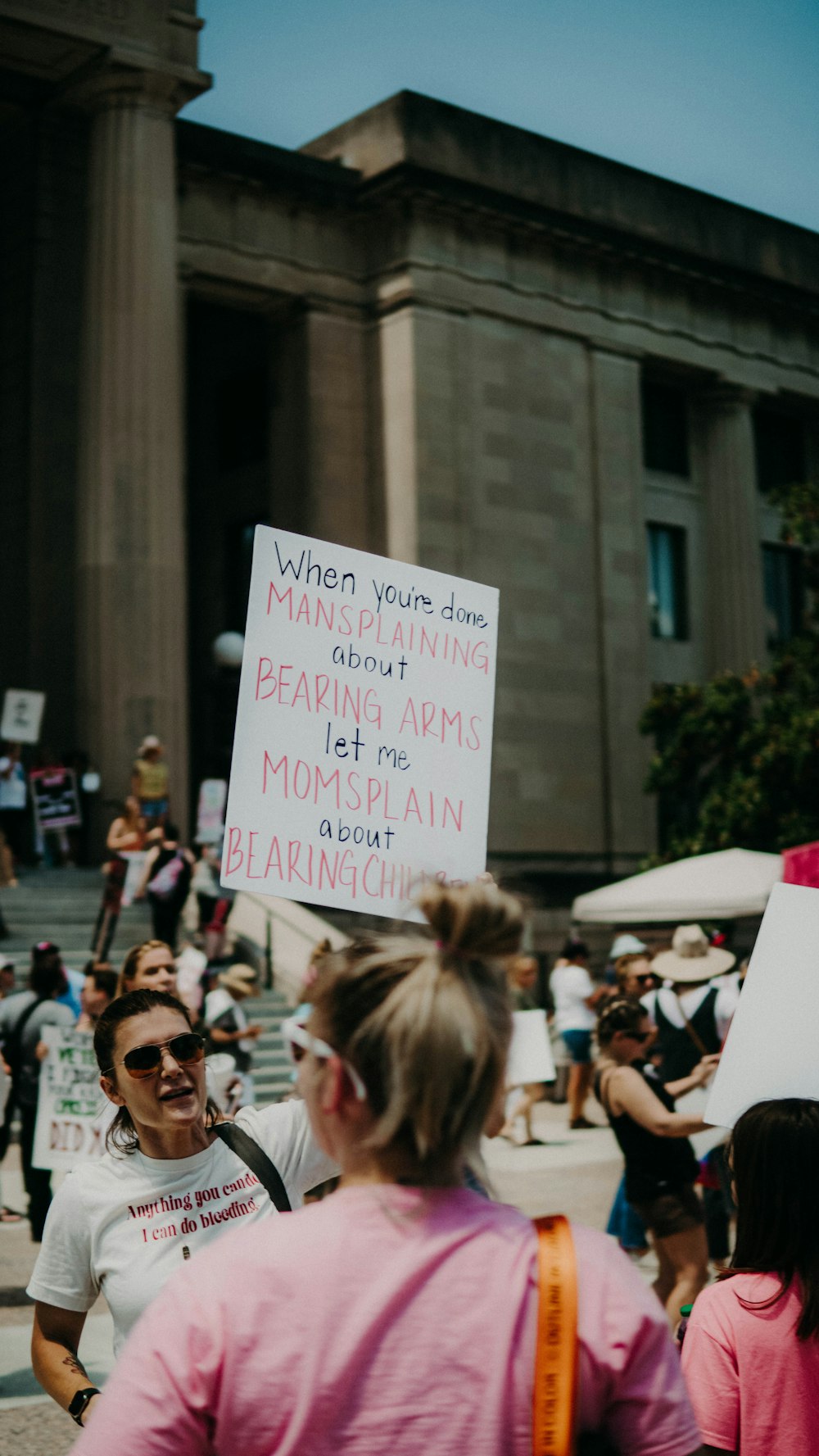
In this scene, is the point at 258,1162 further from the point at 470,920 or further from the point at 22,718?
the point at 22,718

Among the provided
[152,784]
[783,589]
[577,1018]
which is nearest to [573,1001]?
[577,1018]

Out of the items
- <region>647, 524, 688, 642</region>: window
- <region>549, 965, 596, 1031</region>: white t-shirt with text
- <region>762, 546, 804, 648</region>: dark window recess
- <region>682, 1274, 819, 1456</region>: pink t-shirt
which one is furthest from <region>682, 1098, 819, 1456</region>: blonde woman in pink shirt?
<region>762, 546, 804, 648</region>: dark window recess

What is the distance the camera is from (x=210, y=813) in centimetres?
2048

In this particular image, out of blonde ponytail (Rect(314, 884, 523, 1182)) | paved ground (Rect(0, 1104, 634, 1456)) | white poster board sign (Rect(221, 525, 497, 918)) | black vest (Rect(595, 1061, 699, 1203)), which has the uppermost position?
white poster board sign (Rect(221, 525, 497, 918))

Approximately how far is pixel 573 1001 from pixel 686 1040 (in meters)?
7.10

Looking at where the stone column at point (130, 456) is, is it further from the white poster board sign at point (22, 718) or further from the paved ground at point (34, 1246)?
the paved ground at point (34, 1246)

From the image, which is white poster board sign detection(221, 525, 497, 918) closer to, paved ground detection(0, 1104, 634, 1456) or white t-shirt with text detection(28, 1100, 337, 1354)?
white t-shirt with text detection(28, 1100, 337, 1354)

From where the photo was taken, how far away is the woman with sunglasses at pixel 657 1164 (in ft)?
24.7

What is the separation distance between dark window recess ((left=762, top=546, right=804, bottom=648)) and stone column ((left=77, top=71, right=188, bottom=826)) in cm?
1560

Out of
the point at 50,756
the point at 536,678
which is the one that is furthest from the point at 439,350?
the point at 50,756

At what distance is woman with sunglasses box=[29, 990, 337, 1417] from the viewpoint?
10.9 feet

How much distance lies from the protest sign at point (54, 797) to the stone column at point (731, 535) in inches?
595

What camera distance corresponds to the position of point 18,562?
2588cm

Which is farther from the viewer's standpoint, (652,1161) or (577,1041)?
(577,1041)
